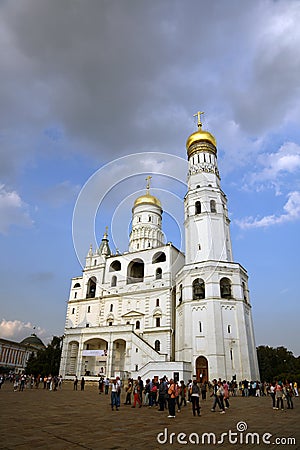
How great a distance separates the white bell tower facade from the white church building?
97mm

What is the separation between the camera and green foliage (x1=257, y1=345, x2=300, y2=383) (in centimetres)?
5772

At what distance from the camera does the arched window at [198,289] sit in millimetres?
35406

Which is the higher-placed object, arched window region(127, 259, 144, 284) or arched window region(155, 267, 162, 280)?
arched window region(127, 259, 144, 284)

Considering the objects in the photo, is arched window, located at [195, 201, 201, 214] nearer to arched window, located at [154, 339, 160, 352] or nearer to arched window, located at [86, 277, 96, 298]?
arched window, located at [154, 339, 160, 352]

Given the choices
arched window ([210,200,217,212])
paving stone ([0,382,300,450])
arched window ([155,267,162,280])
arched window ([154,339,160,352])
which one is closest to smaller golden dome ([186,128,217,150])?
arched window ([210,200,217,212])

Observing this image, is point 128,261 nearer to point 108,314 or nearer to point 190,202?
point 108,314

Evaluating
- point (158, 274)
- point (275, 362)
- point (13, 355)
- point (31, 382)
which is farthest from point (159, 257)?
point (13, 355)

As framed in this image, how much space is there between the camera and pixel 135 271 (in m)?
49.4

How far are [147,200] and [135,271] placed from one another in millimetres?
14073

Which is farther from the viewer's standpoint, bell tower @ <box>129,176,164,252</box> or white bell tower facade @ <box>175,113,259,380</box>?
bell tower @ <box>129,176,164,252</box>

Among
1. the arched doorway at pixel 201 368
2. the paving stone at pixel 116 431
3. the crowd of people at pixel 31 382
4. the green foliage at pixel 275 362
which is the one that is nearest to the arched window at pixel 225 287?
the arched doorway at pixel 201 368

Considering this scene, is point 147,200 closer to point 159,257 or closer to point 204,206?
point 159,257

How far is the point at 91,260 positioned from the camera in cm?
5234

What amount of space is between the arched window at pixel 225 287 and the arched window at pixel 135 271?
14157 millimetres
